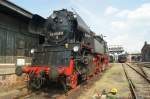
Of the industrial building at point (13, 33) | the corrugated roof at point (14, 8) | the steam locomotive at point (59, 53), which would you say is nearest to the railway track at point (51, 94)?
the steam locomotive at point (59, 53)

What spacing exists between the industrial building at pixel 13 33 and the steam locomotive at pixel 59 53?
2.29 ft

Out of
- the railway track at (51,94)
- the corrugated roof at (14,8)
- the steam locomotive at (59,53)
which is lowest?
the railway track at (51,94)

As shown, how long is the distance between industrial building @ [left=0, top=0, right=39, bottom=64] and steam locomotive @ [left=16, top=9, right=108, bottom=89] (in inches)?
27.4

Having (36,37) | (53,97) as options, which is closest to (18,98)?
(53,97)

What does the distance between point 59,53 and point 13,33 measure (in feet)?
9.99

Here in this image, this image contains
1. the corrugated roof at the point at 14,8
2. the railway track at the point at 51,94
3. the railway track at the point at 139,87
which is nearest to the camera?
the railway track at the point at 51,94

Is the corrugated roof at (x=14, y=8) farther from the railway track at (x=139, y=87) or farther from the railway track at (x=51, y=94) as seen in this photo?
the railway track at (x=139, y=87)

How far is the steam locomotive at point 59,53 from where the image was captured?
10.7m

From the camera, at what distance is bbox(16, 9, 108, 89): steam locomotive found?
10.7 m

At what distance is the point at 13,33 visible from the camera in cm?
1284

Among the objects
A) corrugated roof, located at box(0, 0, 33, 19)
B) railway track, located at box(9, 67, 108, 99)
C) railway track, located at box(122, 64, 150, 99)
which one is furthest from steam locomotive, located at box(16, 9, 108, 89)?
railway track, located at box(122, 64, 150, 99)

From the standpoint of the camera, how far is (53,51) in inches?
460

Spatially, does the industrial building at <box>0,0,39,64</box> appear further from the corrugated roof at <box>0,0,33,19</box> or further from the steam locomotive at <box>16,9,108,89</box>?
the steam locomotive at <box>16,9,108,89</box>

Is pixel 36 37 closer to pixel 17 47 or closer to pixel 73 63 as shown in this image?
pixel 17 47
